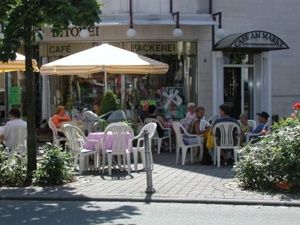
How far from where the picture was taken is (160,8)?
1936 centimetres

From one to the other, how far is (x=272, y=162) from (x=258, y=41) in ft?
29.7

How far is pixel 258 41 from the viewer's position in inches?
734

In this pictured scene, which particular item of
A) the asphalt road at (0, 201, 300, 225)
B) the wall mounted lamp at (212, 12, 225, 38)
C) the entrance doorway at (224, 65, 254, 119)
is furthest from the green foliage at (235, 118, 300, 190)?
the entrance doorway at (224, 65, 254, 119)

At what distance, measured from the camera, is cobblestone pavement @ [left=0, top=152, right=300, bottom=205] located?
9.79 meters

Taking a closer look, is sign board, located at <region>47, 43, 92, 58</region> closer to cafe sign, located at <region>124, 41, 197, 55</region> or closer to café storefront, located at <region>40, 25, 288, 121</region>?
café storefront, located at <region>40, 25, 288, 121</region>

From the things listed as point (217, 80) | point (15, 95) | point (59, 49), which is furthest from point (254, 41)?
point (15, 95)

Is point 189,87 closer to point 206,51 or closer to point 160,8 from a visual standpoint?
point 206,51

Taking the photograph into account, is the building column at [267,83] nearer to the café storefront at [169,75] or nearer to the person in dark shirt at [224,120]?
the café storefront at [169,75]

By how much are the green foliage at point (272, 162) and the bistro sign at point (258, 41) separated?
8016 millimetres

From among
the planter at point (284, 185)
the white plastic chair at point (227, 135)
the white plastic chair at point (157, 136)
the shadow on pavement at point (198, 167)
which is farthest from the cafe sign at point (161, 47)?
the planter at point (284, 185)

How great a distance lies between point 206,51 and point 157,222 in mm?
12537

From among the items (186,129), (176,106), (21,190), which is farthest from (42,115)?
(21,190)

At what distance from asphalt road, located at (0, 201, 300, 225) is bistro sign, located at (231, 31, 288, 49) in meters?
9.94

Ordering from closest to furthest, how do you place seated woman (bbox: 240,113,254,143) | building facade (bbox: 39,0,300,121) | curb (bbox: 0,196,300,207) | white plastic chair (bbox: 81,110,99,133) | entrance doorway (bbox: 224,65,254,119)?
curb (bbox: 0,196,300,207), seated woman (bbox: 240,113,254,143), white plastic chair (bbox: 81,110,99,133), building facade (bbox: 39,0,300,121), entrance doorway (bbox: 224,65,254,119)
